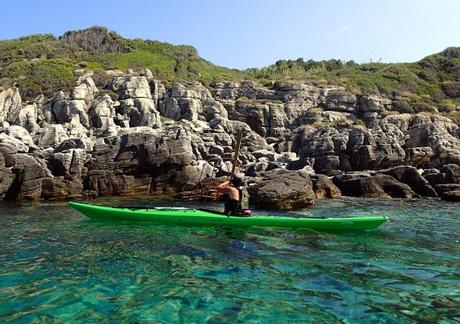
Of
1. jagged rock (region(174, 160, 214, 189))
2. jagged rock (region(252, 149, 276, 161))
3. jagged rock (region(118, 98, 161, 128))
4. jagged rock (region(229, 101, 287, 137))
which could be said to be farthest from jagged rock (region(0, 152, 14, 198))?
jagged rock (region(229, 101, 287, 137))

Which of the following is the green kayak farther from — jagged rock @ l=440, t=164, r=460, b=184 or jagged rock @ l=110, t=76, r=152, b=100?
jagged rock @ l=110, t=76, r=152, b=100

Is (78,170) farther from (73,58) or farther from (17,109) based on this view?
(73,58)

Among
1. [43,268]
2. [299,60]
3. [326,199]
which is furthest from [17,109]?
[299,60]

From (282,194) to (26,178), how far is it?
14.0m

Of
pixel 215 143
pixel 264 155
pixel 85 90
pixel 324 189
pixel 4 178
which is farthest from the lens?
pixel 85 90

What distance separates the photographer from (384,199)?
25594mm

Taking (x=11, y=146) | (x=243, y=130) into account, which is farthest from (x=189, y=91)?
(x=11, y=146)

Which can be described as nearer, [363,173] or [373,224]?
[373,224]

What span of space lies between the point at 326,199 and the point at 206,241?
14756 millimetres

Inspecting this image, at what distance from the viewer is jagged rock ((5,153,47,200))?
22828mm

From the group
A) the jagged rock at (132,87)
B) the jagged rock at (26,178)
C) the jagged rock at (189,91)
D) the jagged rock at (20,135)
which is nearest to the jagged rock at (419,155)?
the jagged rock at (189,91)

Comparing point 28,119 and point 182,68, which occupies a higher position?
point 182,68

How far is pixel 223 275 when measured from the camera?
8.20 metres

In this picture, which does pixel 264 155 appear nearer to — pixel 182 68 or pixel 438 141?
pixel 438 141
